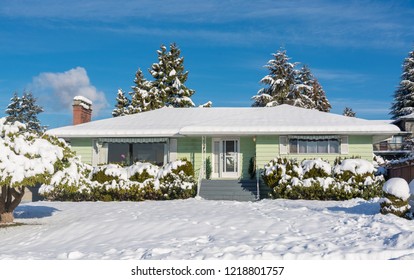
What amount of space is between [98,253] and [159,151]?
62.2 ft

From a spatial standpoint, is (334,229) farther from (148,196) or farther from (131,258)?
(148,196)

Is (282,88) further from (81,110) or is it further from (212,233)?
(212,233)

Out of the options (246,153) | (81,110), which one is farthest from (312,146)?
(81,110)

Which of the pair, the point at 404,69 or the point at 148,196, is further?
the point at 404,69

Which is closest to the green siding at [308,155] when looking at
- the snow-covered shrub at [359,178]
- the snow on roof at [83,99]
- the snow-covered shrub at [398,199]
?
the snow-covered shrub at [359,178]

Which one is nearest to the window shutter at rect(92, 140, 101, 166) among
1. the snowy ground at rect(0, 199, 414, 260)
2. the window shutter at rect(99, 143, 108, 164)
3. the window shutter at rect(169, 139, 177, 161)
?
the window shutter at rect(99, 143, 108, 164)

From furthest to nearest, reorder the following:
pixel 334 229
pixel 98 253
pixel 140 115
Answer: pixel 140 115, pixel 334 229, pixel 98 253

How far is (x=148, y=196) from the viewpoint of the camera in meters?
19.7

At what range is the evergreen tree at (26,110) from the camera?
170ft

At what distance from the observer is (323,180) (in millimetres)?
18609

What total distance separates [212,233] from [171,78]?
3334cm

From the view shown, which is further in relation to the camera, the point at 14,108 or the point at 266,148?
the point at 14,108

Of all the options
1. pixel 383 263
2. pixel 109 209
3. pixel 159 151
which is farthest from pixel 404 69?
pixel 383 263

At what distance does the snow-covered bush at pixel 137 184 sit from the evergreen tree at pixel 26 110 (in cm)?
3452
